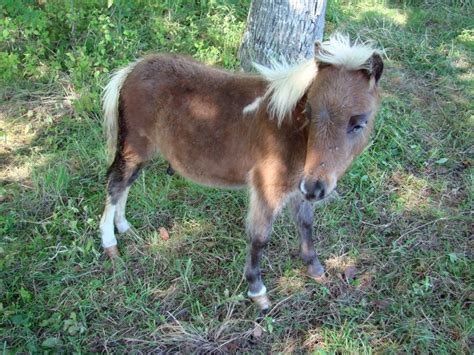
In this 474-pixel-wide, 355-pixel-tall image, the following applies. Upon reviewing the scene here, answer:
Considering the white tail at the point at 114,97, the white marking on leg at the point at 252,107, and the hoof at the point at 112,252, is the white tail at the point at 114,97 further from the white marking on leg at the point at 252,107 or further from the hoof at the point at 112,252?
the white marking on leg at the point at 252,107

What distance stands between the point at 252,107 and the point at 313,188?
854 millimetres

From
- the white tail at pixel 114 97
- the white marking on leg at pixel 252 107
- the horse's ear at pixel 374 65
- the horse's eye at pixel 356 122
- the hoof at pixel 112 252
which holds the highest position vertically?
the horse's ear at pixel 374 65

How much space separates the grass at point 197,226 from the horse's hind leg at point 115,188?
4.8 inches

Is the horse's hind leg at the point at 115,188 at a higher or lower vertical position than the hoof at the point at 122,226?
higher

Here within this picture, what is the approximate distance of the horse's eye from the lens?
2435 millimetres

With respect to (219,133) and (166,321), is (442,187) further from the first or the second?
(166,321)

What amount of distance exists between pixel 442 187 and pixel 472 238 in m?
0.60

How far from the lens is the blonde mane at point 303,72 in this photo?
246cm

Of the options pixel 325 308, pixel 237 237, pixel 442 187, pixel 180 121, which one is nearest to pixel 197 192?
pixel 237 237

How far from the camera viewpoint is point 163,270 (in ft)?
11.5

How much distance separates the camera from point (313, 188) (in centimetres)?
246

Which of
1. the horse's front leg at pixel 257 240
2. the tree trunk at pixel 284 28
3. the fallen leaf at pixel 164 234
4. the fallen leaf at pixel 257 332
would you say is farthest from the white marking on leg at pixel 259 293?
the tree trunk at pixel 284 28

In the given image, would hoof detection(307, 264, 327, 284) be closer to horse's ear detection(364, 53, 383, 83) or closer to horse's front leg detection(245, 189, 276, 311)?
horse's front leg detection(245, 189, 276, 311)

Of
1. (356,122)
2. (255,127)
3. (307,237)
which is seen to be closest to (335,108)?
(356,122)
